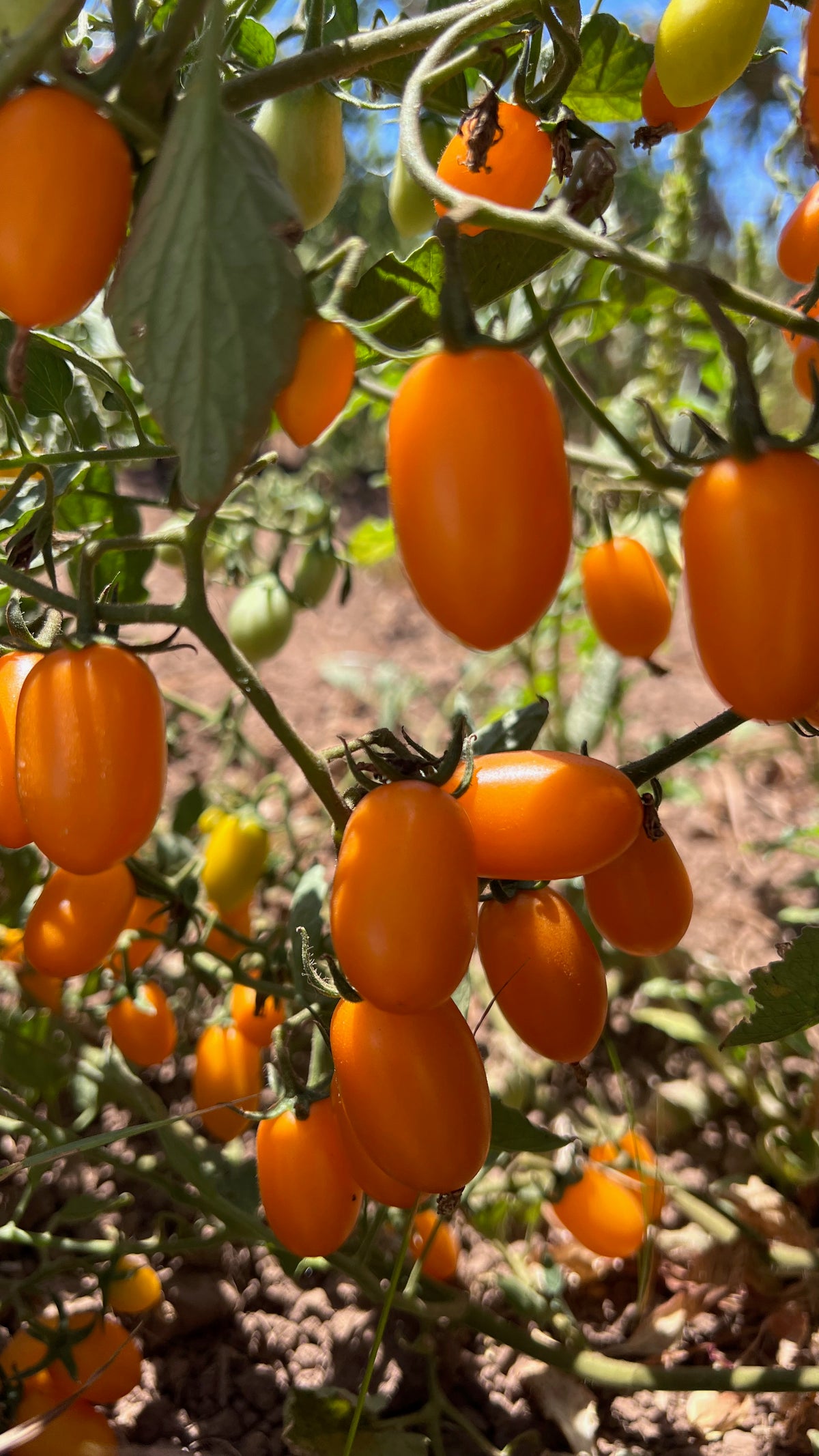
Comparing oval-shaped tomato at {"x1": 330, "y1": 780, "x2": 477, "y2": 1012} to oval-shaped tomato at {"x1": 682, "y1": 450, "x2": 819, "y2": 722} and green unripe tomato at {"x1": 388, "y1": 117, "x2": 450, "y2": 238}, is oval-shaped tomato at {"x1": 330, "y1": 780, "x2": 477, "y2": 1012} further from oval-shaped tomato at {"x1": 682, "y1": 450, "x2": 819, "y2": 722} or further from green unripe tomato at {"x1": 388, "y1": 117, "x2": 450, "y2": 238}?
green unripe tomato at {"x1": 388, "y1": 117, "x2": 450, "y2": 238}

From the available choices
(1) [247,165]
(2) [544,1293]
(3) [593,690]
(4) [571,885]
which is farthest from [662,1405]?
(1) [247,165]

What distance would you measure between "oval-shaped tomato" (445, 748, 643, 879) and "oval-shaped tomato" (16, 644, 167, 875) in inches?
8.0

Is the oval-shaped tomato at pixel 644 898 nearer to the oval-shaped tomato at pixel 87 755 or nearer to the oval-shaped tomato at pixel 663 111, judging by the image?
the oval-shaped tomato at pixel 87 755

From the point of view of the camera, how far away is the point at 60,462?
0.74 metres

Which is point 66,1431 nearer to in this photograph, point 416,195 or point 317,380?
point 317,380

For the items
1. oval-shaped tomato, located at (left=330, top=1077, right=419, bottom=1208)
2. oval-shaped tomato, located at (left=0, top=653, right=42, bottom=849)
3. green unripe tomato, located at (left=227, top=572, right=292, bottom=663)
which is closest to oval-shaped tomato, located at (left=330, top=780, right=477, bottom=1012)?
oval-shaped tomato, located at (left=330, top=1077, right=419, bottom=1208)

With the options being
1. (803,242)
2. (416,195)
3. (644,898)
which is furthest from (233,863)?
(803,242)

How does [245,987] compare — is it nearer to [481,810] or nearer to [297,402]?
[481,810]

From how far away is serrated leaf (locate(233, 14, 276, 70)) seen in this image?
32.2 inches

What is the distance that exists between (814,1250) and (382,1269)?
0.46 metres

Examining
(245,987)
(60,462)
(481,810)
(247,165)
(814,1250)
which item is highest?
(247,165)

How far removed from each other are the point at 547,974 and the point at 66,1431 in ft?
1.85

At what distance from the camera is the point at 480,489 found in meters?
0.46

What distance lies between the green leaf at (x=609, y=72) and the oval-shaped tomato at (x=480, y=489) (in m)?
0.47
